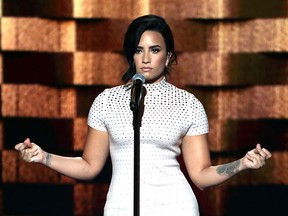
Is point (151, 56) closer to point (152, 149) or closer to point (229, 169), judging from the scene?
point (152, 149)

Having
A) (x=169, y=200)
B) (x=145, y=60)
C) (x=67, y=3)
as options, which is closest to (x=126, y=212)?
(x=169, y=200)

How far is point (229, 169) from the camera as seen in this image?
6.34 ft

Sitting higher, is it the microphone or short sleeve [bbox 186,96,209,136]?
the microphone

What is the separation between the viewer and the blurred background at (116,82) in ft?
8.55

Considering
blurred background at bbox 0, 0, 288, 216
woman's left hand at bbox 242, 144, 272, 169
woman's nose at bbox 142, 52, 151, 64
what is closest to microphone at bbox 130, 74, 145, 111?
woman's nose at bbox 142, 52, 151, 64

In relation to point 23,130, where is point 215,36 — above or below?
above

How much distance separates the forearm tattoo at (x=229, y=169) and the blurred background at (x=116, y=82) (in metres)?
0.68

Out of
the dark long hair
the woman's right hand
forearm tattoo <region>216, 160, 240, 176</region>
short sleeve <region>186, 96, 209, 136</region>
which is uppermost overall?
the dark long hair

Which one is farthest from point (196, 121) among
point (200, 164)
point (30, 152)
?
point (30, 152)

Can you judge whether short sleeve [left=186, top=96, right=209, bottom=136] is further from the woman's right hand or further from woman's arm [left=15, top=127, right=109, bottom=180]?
the woman's right hand

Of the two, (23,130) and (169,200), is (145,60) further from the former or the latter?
(23,130)

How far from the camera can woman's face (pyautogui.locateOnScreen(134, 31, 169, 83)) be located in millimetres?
1955

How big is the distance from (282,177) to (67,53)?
82 centimetres

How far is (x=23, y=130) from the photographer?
274cm
